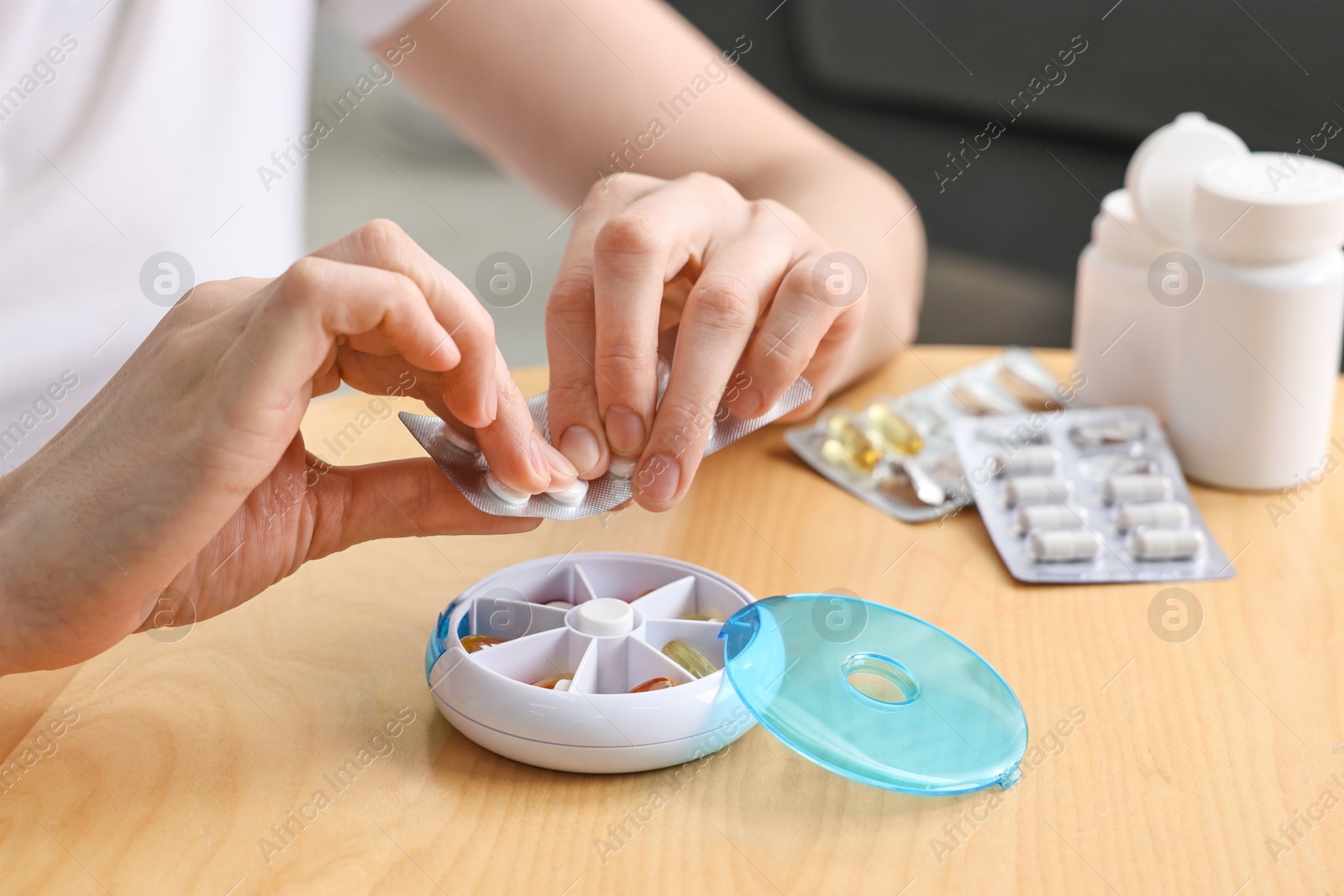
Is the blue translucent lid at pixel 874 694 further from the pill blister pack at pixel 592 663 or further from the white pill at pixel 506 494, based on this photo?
the white pill at pixel 506 494

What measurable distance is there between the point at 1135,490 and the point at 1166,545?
0.22 ft

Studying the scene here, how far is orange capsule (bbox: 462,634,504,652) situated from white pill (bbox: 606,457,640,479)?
0.40ft

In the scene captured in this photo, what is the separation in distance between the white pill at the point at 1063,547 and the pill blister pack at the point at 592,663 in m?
0.24

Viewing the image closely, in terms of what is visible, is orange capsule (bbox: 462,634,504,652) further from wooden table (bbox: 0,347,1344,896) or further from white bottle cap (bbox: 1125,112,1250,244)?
white bottle cap (bbox: 1125,112,1250,244)

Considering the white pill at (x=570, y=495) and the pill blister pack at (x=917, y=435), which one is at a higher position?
the white pill at (x=570, y=495)

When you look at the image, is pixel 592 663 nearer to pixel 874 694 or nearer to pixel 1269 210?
pixel 874 694

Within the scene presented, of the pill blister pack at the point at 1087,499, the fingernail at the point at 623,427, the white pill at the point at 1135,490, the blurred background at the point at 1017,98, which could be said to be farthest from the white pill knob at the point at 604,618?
the blurred background at the point at 1017,98

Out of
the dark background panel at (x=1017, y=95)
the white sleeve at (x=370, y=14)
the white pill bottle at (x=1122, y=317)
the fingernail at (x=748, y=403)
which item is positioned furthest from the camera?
the dark background panel at (x=1017, y=95)

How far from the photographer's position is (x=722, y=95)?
1.13 m

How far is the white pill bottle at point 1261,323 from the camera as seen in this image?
809 mm

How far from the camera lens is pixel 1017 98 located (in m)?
2.14

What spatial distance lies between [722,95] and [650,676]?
Result: 0.72 meters

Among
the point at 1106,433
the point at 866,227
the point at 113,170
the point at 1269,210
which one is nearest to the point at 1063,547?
the point at 1106,433

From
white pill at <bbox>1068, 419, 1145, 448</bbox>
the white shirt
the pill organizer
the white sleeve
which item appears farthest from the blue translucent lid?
the white sleeve
